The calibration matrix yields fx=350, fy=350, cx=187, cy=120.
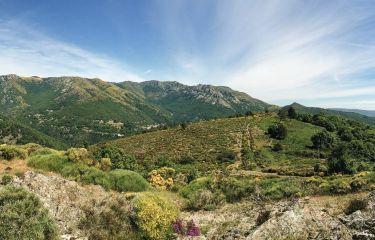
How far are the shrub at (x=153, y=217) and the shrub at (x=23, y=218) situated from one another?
355cm

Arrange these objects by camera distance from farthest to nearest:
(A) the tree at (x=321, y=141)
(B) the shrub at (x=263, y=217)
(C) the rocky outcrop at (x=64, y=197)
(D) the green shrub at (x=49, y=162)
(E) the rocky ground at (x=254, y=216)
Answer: (A) the tree at (x=321, y=141), (D) the green shrub at (x=49, y=162), (C) the rocky outcrop at (x=64, y=197), (B) the shrub at (x=263, y=217), (E) the rocky ground at (x=254, y=216)

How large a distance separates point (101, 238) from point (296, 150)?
93.9 meters

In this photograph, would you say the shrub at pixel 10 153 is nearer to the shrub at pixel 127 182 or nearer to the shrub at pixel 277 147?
the shrub at pixel 127 182

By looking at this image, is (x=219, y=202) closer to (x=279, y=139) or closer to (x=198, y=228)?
(x=198, y=228)

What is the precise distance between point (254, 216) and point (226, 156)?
263 ft

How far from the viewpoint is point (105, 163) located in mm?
27031

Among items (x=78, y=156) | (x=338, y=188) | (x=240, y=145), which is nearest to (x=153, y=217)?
(x=338, y=188)

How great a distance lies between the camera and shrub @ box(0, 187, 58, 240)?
1287 cm

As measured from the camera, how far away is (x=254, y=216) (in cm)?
1557

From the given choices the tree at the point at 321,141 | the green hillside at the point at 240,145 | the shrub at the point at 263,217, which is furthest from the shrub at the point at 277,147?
the shrub at the point at 263,217

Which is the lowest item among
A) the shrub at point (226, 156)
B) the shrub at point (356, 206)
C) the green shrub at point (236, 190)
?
the shrub at point (226, 156)

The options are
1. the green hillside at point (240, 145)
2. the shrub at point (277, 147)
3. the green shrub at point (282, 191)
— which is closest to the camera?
the green shrub at point (282, 191)

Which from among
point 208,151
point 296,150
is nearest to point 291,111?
point 296,150

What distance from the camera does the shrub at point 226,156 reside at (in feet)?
306
